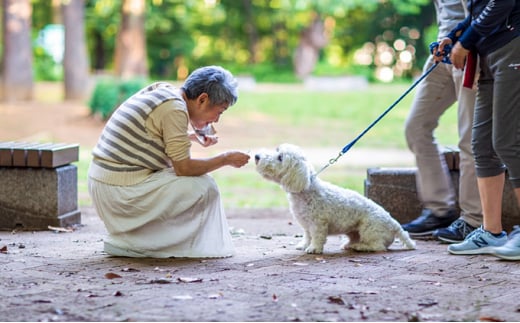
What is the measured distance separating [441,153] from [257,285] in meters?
2.64

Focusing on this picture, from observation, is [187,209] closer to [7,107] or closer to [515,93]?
[515,93]

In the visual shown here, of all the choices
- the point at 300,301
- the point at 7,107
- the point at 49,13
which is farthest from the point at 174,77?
the point at 300,301

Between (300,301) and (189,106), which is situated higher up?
(189,106)

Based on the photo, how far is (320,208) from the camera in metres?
5.43

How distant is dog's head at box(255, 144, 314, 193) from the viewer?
207 inches

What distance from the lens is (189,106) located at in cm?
524

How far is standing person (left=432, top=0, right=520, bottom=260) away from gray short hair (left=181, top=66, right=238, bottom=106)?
1.43 metres

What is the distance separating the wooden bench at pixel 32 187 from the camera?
661cm

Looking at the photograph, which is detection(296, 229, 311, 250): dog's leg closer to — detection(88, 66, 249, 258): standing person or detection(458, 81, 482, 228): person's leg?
detection(88, 66, 249, 258): standing person

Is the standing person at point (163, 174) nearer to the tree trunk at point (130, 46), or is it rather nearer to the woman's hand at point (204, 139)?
the woman's hand at point (204, 139)

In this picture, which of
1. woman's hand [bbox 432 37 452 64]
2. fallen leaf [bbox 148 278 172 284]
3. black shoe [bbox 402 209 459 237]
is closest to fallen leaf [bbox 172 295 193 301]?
fallen leaf [bbox 148 278 172 284]

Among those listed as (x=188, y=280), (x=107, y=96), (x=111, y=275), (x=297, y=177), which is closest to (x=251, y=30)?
(x=107, y=96)

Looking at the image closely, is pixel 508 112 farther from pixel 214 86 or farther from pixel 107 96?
pixel 107 96

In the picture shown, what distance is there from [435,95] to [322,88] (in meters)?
22.0
